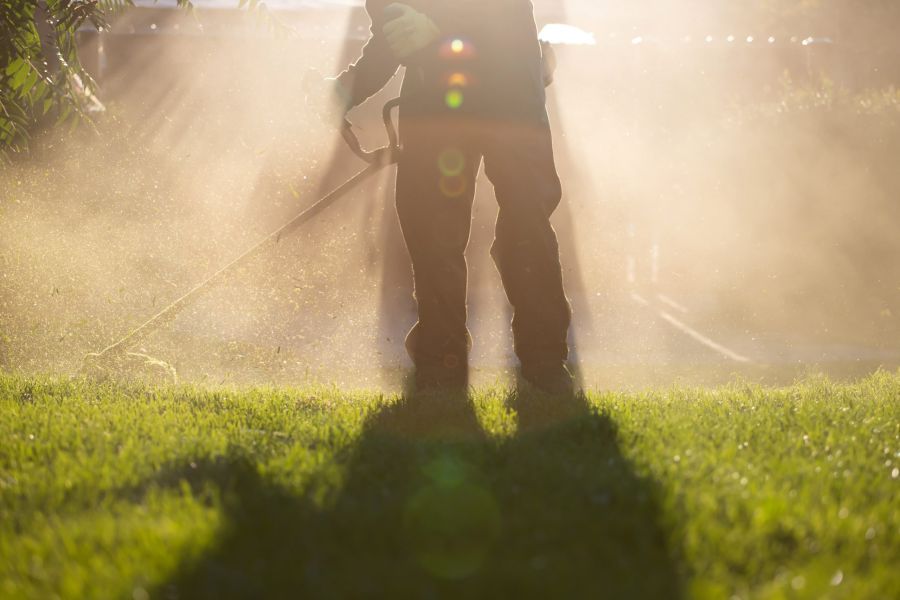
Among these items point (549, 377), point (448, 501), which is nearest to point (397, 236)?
point (549, 377)

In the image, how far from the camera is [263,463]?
10.3 feet

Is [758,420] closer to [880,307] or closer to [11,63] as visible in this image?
[11,63]

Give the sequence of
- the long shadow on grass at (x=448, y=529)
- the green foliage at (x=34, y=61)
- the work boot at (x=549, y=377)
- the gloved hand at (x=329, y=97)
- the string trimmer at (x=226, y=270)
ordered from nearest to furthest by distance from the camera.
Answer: the long shadow on grass at (x=448, y=529) → the work boot at (x=549, y=377) → the string trimmer at (x=226, y=270) → the gloved hand at (x=329, y=97) → the green foliage at (x=34, y=61)

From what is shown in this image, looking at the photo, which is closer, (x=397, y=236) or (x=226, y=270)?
(x=226, y=270)

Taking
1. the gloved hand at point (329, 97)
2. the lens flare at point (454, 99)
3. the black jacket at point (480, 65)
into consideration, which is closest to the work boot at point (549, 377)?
the black jacket at point (480, 65)

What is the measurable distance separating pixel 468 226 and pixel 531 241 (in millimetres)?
358

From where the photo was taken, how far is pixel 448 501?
2676mm

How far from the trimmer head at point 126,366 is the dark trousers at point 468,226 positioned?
2.00 meters

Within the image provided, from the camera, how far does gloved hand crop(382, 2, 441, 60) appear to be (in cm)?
493

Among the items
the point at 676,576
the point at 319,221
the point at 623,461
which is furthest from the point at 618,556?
the point at 319,221

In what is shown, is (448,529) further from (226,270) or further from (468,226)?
(226,270)

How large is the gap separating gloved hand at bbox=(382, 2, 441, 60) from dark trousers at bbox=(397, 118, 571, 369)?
0.36 meters

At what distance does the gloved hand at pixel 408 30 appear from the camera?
194 inches

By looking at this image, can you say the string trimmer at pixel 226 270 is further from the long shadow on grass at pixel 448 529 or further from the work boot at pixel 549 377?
the long shadow on grass at pixel 448 529
